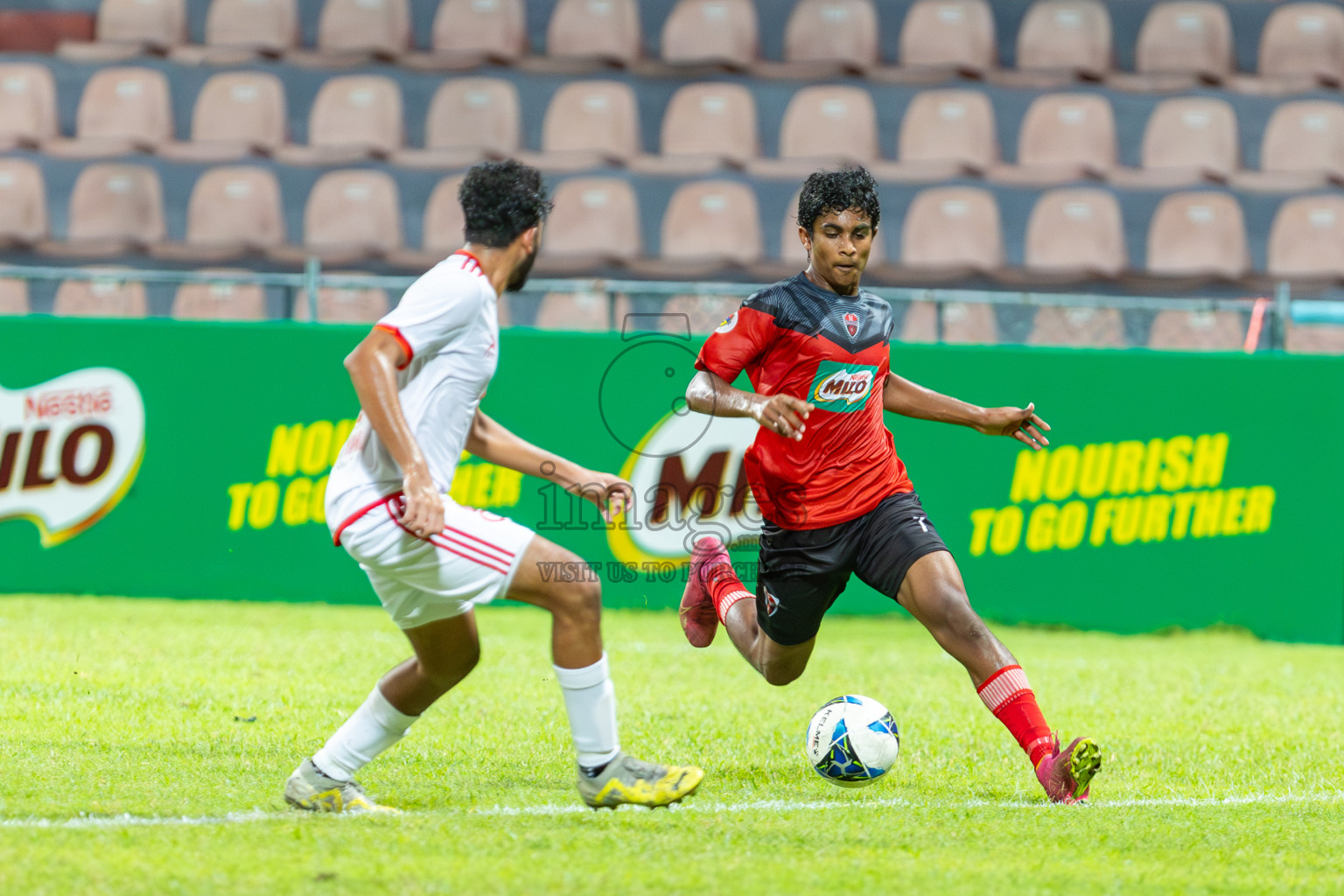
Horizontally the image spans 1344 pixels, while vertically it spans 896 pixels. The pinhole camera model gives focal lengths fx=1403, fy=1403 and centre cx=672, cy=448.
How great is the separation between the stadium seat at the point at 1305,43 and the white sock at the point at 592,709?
45.4ft

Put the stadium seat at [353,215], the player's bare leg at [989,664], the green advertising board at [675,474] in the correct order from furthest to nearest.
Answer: the stadium seat at [353,215] < the green advertising board at [675,474] < the player's bare leg at [989,664]

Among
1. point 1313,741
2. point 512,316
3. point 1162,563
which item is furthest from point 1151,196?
point 1313,741

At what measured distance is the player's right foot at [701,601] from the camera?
241 inches

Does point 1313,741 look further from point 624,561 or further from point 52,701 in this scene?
point 52,701

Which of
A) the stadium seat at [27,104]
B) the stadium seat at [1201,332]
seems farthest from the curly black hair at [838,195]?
the stadium seat at [27,104]

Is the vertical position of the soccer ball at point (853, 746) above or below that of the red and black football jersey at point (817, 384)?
below

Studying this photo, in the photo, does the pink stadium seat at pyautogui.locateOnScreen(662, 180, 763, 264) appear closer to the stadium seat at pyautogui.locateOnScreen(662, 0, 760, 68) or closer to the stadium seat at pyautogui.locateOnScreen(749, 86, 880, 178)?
the stadium seat at pyautogui.locateOnScreen(749, 86, 880, 178)

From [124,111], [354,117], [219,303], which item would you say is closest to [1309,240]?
[354,117]

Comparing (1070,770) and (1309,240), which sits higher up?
(1309,240)

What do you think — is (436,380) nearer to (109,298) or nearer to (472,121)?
(109,298)

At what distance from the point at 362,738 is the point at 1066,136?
11.9m

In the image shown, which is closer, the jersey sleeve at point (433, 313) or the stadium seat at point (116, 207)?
the jersey sleeve at point (433, 313)

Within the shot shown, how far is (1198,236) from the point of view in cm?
1328

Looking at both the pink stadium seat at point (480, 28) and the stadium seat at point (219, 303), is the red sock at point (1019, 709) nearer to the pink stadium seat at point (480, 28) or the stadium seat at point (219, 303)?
the stadium seat at point (219, 303)
